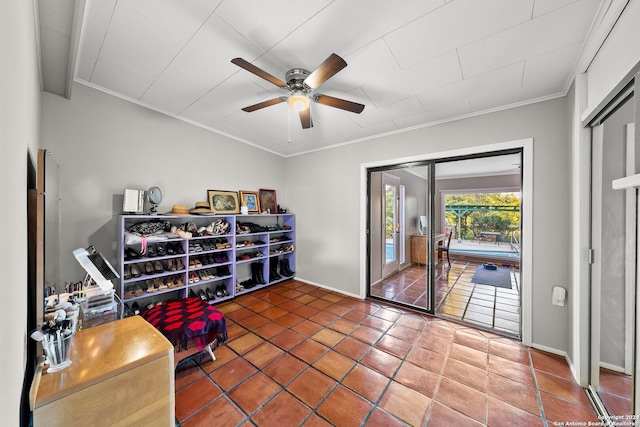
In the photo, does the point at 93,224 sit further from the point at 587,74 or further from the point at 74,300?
the point at 587,74

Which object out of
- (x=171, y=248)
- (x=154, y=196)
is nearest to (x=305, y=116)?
(x=154, y=196)

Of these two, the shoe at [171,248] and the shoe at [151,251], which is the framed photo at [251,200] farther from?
the shoe at [151,251]

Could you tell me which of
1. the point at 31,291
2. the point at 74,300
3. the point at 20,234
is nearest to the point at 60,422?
the point at 31,291

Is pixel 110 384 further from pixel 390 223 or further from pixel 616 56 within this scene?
pixel 390 223

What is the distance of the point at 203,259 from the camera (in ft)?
10.7

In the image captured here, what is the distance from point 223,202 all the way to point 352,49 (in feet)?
9.24

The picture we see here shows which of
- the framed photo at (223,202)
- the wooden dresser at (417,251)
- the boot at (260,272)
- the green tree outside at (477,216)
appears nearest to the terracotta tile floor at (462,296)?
the wooden dresser at (417,251)

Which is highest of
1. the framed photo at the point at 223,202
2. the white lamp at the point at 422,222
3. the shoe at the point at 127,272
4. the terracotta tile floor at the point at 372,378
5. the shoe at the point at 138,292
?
the framed photo at the point at 223,202

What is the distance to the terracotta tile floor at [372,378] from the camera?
154 cm

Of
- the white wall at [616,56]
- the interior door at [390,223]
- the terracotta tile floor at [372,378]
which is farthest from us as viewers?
the interior door at [390,223]

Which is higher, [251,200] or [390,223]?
[251,200]

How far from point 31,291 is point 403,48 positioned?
2749 millimetres

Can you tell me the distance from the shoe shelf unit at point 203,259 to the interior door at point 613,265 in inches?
149

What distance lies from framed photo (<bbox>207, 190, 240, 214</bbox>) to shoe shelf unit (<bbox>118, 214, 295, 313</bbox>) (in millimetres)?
162
